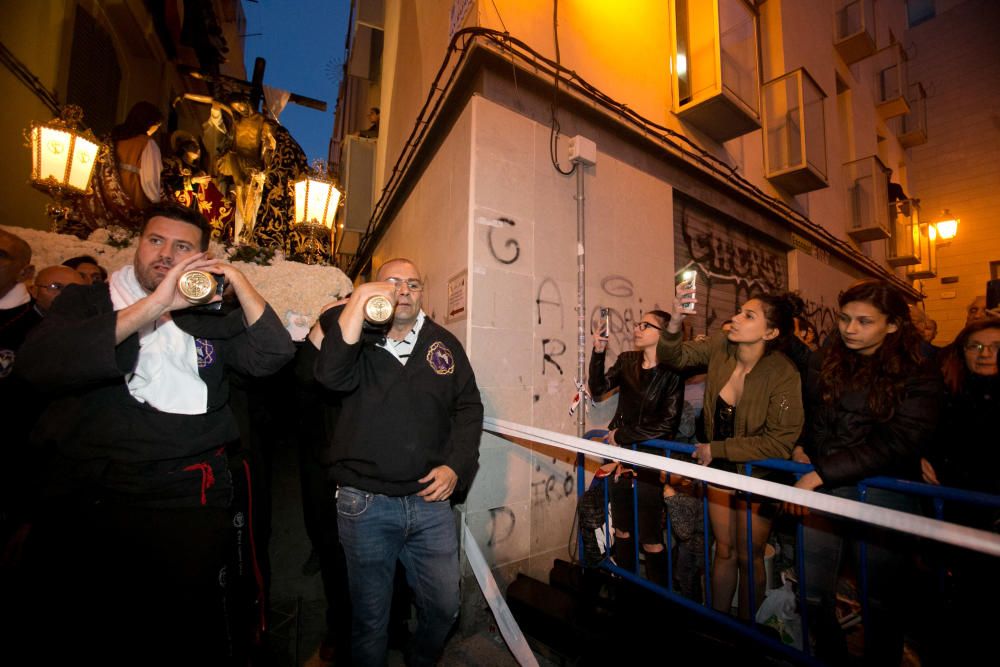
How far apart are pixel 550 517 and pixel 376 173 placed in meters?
8.47

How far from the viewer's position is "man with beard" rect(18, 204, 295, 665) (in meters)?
1.52

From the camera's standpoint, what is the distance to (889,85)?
12562 millimetres

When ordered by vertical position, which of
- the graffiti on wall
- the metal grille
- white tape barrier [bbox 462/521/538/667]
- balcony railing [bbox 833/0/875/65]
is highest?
balcony railing [bbox 833/0/875/65]

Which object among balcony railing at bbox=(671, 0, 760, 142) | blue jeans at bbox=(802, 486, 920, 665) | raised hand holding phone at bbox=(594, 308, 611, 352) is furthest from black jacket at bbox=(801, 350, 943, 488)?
Result: balcony railing at bbox=(671, 0, 760, 142)

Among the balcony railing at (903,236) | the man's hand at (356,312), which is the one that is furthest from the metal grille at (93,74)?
the balcony railing at (903,236)

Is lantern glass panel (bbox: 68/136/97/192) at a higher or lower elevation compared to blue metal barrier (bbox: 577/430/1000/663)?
higher

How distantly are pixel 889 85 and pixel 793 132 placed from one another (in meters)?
9.39

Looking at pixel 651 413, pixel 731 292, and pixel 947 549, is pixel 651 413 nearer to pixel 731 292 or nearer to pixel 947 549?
pixel 947 549

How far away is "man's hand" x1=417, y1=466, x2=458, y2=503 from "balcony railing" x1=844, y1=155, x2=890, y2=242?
43.0 feet

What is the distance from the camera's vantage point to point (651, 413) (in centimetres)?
325

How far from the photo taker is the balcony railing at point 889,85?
486 inches

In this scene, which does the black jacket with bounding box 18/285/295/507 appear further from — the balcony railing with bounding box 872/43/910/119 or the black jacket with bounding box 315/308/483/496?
the balcony railing with bounding box 872/43/910/119

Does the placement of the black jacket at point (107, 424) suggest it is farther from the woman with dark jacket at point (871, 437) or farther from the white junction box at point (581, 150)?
the white junction box at point (581, 150)

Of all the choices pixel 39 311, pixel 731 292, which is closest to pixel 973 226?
pixel 731 292
